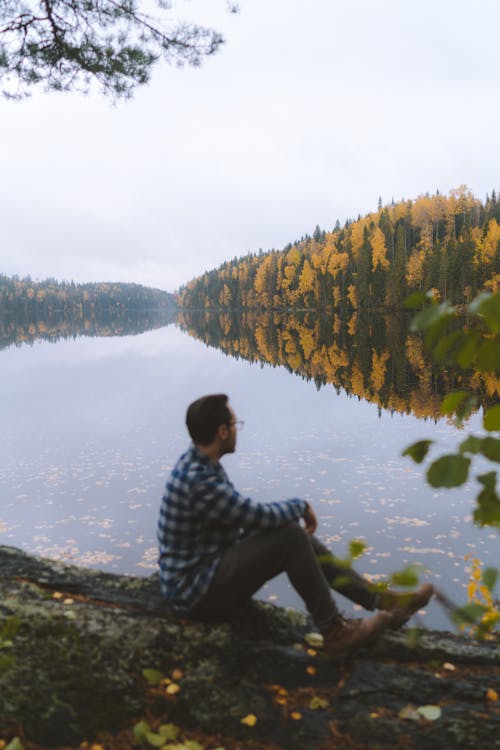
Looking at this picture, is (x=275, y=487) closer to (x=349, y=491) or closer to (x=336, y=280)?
(x=349, y=491)

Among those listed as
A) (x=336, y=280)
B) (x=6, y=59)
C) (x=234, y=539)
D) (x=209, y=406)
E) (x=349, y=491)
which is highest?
(x=336, y=280)

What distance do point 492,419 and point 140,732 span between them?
2671mm

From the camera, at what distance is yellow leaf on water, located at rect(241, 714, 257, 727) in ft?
10.5

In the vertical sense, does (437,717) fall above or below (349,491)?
above

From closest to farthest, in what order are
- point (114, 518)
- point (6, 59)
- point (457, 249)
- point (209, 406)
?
point (209, 406)
point (6, 59)
point (114, 518)
point (457, 249)

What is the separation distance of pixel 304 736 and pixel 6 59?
6870mm

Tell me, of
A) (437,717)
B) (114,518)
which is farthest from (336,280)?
(437,717)

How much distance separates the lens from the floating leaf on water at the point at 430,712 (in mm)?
3270

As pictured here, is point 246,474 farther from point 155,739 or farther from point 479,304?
Answer: point 479,304

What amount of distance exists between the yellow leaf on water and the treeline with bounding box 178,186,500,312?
168 ft

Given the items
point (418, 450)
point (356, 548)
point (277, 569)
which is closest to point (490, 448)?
point (418, 450)

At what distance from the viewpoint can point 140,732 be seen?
3051 mm

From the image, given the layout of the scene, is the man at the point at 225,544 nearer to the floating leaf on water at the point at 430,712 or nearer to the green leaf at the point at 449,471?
the floating leaf on water at the point at 430,712

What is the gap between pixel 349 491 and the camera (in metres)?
10.7
